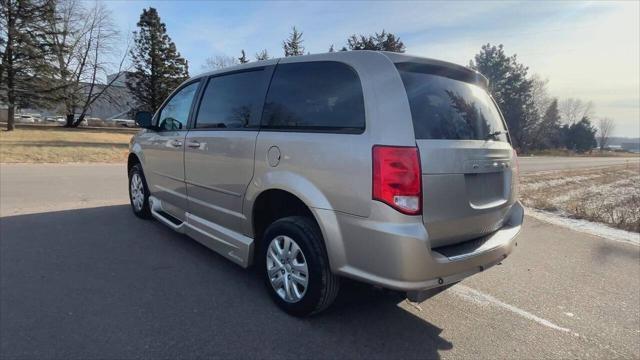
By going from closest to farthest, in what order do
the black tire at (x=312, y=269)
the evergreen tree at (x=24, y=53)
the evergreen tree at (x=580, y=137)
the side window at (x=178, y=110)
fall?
the black tire at (x=312, y=269), the side window at (x=178, y=110), the evergreen tree at (x=24, y=53), the evergreen tree at (x=580, y=137)

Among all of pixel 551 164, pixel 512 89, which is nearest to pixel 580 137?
pixel 512 89

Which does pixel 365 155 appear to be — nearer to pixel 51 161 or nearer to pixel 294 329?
pixel 294 329

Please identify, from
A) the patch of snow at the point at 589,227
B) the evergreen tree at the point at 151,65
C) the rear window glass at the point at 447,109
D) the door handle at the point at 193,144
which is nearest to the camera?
the rear window glass at the point at 447,109

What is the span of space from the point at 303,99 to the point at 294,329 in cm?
177

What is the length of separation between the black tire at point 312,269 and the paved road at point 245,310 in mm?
144

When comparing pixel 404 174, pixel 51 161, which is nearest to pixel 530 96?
pixel 51 161

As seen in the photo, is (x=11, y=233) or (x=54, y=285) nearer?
(x=54, y=285)

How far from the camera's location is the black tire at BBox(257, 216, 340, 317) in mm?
2916

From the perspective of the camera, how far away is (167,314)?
10.3 ft

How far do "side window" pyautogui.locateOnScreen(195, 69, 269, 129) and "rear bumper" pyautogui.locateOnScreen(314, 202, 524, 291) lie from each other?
51.5 inches

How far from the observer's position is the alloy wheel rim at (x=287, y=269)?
3.08 m

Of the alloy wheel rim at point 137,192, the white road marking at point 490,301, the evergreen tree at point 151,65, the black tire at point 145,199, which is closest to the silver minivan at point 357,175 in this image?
the white road marking at point 490,301

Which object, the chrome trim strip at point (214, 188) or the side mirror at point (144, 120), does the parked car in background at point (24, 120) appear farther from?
the chrome trim strip at point (214, 188)

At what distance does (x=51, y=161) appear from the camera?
13.4 m
